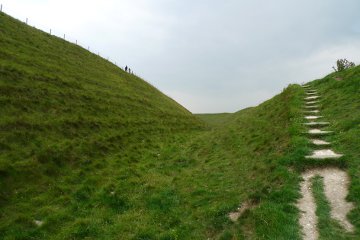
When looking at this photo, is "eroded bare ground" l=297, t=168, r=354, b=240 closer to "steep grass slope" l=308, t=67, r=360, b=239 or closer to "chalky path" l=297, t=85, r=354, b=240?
"chalky path" l=297, t=85, r=354, b=240

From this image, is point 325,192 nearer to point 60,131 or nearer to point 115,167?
point 115,167

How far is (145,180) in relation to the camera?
19.8 metres

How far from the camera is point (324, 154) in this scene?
1645 centimetres

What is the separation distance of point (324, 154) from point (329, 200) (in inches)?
158

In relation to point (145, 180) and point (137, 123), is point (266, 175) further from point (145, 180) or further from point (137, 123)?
point (137, 123)

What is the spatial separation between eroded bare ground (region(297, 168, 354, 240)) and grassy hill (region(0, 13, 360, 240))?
332 mm

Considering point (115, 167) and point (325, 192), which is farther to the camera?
point (115, 167)

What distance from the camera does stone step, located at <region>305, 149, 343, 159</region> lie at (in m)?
15.8

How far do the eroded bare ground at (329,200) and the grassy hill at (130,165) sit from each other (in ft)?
1.09

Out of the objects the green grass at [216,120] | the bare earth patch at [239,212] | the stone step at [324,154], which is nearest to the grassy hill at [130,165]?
the bare earth patch at [239,212]

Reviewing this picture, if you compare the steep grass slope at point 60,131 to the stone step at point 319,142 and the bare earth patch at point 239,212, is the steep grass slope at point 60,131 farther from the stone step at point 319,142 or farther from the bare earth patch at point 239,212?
the stone step at point 319,142

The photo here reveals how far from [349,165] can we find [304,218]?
14.4ft

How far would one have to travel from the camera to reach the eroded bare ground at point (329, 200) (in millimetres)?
11328

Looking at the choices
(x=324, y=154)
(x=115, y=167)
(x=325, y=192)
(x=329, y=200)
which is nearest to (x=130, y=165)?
(x=115, y=167)
